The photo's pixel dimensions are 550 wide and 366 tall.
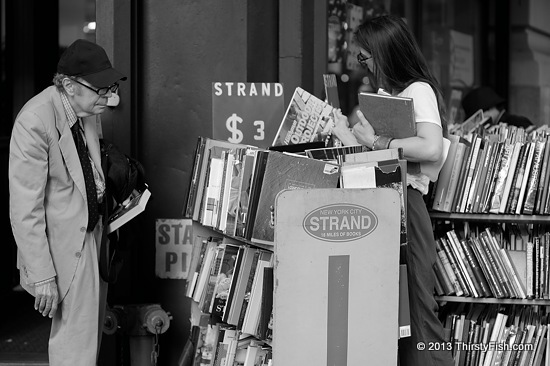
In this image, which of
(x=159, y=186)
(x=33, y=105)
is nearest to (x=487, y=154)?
(x=159, y=186)

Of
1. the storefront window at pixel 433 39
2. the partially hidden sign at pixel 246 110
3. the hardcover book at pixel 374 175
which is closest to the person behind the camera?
the hardcover book at pixel 374 175

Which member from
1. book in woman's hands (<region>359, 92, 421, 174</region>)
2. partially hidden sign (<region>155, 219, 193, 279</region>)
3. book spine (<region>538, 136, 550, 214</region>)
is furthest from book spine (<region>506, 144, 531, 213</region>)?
partially hidden sign (<region>155, 219, 193, 279</region>)

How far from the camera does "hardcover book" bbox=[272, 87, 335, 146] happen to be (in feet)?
14.0

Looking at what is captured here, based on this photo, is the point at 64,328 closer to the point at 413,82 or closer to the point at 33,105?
the point at 33,105

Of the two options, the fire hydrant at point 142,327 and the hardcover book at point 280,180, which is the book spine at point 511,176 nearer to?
the hardcover book at point 280,180

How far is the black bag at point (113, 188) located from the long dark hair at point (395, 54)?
1.25 metres

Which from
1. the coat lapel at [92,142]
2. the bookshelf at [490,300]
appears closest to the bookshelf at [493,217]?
the bookshelf at [490,300]

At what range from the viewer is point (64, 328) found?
396cm

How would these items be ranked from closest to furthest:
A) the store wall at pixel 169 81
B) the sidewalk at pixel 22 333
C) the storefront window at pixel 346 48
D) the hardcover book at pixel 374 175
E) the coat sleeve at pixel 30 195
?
the hardcover book at pixel 374 175
the coat sleeve at pixel 30 195
the store wall at pixel 169 81
the sidewalk at pixel 22 333
the storefront window at pixel 346 48

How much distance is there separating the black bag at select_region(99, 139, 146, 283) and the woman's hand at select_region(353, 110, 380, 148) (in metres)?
1.08

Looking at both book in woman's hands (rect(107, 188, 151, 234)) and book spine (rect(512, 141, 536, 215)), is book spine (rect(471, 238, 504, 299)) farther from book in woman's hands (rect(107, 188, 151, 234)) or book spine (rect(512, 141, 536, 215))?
book in woman's hands (rect(107, 188, 151, 234))

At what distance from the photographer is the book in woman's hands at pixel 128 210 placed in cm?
426

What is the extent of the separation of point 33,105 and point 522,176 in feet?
7.73

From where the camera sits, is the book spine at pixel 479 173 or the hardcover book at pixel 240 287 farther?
the book spine at pixel 479 173
